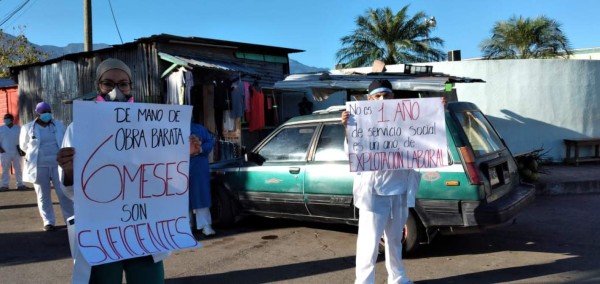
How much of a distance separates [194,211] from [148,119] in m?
4.21

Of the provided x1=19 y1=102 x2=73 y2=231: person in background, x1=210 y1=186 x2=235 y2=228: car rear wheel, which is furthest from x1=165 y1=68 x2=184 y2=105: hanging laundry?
x1=210 y1=186 x2=235 y2=228: car rear wheel

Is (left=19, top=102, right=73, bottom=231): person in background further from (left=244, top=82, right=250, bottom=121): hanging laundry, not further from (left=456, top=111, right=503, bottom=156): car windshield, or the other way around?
(left=456, top=111, right=503, bottom=156): car windshield

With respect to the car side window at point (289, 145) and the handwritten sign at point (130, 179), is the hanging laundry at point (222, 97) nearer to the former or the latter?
the car side window at point (289, 145)

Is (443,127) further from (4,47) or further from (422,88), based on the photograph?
(4,47)

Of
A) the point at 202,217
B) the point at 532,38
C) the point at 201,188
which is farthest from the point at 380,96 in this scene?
the point at 532,38

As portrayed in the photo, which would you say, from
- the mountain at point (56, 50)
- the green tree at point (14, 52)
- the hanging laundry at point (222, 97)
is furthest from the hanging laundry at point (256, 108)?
the green tree at point (14, 52)

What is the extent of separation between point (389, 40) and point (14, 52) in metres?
16.7

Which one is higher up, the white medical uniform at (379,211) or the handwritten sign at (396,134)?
the handwritten sign at (396,134)

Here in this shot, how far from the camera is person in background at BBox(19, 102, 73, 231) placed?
22.6 feet

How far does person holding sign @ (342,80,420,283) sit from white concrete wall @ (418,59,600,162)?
9394mm

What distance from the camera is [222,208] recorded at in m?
6.82

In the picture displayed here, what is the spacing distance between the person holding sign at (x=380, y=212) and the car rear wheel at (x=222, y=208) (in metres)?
3.10

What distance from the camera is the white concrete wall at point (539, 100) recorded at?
41.0 ft

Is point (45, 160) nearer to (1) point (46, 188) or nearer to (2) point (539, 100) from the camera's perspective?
(1) point (46, 188)
